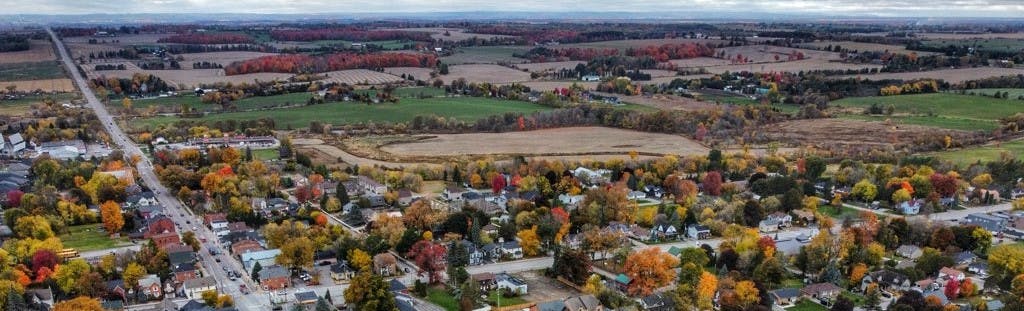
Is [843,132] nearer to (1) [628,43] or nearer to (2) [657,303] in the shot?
(2) [657,303]

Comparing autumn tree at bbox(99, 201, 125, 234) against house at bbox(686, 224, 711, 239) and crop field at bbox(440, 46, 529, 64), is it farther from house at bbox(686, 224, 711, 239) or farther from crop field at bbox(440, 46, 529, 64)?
crop field at bbox(440, 46, 529, 64)

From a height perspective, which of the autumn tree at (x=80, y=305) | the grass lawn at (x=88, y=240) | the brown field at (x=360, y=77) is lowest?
the brown field at (x=360, y=77)

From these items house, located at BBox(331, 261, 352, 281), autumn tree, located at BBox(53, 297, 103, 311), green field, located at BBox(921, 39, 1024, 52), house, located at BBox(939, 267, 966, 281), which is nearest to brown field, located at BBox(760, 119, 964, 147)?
house, located at BBox(939, 267, 966, 281)

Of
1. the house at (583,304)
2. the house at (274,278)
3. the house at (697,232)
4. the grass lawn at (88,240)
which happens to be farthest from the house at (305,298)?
the house at (697,232)

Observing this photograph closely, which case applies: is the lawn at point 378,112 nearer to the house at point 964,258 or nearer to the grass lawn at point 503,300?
the grass lawn at point 503,300

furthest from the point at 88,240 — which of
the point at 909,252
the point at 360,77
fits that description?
the point at 360,77
